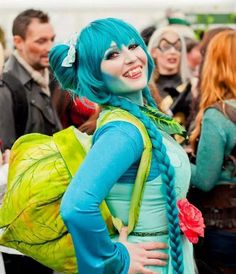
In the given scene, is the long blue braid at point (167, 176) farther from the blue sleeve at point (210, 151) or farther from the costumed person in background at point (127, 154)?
the blue sleeve at point (210, 151)

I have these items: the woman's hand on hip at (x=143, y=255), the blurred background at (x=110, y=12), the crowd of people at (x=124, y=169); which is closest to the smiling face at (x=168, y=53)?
the crowd of people at (x=124, y=169)

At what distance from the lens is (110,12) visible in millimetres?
9508

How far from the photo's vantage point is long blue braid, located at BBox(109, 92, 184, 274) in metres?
2.06

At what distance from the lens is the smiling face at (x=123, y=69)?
212 centimetres

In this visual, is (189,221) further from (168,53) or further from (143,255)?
(168,53)

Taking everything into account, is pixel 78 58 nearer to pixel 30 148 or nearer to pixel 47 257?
pixel 30 148

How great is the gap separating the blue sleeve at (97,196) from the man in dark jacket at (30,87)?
1734 mm

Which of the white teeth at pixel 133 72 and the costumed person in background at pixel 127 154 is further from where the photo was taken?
the white teeth at pixel 133 72

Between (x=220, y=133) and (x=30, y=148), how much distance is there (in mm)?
1109

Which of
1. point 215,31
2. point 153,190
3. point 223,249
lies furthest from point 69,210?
point 215,31

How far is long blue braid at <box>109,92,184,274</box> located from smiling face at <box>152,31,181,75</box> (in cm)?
318

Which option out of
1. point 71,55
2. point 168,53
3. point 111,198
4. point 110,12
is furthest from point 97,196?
point 110,12

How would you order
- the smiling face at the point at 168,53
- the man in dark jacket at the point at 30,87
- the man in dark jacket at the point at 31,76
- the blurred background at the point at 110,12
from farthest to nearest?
the blurred background at the point at 110,12, the smiling face at the point at 168,53, the man in dark jacket at the point at 31,76, the man in dark jacket at the point at 30,87

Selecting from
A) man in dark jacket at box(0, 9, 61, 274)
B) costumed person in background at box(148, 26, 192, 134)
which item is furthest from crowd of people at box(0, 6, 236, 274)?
costumed person in background at box(148, 26, 192, 134)
